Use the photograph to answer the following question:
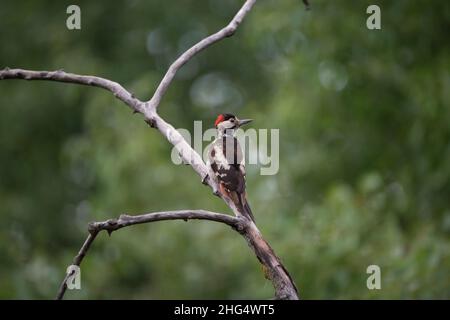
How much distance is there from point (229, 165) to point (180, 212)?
2.24m

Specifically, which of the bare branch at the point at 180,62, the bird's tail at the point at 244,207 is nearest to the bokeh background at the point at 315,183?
the bird's tail at the point at 244,207

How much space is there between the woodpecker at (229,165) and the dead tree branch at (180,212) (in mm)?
776

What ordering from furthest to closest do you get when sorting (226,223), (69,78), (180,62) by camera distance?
(180,62) → (69,78) → (226,223)

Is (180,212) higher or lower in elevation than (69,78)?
lower

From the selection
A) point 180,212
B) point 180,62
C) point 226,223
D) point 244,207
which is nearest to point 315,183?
point 244,207

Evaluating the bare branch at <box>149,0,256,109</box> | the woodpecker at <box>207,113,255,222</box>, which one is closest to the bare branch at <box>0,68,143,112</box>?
the bare branch at <box>149,0,256,109</box>

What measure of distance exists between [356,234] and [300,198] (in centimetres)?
332

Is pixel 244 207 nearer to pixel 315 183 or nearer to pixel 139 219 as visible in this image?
pixel 139 219

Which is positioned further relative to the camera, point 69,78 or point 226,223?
point 69,78

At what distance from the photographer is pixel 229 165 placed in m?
7.18

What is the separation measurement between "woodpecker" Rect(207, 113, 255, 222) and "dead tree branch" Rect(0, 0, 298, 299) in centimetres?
78

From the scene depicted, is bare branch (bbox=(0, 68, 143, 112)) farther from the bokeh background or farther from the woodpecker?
the bokeh background
